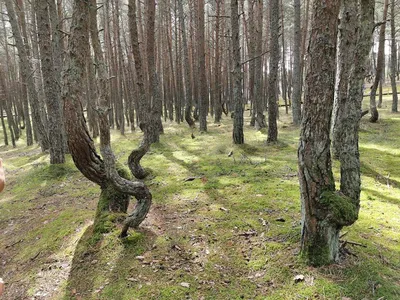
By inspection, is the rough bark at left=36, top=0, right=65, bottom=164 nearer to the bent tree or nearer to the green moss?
the bent tree

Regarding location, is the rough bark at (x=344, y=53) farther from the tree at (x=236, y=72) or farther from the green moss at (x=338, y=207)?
the tree at (x=236, y=72)

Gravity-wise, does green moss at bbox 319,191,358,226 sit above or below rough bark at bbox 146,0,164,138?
below

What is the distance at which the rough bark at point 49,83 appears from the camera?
9759 millimetres

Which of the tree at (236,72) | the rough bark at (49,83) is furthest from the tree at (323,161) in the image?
the rough bark at (49,83)

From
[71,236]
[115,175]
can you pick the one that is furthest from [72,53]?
[71,236]

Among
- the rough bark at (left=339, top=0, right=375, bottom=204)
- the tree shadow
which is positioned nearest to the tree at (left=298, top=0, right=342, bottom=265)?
the rough bark at (left=339, top=0, right=375, bottom=204)

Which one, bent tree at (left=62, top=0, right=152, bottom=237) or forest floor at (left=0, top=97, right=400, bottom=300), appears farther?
bent tree at (left=62, top=0, right=152, bottom=237)

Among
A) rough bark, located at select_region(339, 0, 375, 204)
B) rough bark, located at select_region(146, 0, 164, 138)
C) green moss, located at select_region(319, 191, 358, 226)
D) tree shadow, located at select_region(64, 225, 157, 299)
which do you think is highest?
rough bark, located at select_region(146, 0, 164, 138)

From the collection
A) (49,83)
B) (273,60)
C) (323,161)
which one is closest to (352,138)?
(323,161)

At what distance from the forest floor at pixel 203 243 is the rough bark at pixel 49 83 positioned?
161cm

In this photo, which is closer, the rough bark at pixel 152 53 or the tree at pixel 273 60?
the tree at pixel 273 60

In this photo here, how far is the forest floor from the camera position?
12.3ft

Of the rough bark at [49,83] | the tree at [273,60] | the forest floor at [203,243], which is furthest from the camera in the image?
the tree at [273,60]

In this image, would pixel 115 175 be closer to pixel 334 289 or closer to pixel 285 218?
pixel 285 218
